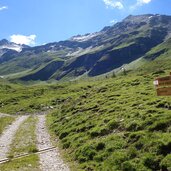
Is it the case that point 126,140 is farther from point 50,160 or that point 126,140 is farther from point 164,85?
point 164,85

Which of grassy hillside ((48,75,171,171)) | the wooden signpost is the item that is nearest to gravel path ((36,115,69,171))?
grassy hillside ((48,75,171,171))

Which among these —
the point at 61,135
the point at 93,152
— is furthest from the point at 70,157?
the point at 61,135

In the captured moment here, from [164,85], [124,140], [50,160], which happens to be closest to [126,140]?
[124,140]

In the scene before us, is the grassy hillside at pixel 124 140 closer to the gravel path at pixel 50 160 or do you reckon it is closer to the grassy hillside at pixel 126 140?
the grassy hillside at pixel 126 140

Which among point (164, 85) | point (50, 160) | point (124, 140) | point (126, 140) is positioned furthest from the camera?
point (50, 160)

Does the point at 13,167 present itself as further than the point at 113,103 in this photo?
No

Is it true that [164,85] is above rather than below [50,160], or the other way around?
above

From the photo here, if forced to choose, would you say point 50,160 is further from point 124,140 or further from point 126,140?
point 126,140

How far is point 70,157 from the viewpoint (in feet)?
101

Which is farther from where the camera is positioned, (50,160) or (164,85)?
(50,160)

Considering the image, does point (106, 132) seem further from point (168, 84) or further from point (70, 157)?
point (168, 84)

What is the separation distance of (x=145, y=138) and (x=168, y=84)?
31.6 feet

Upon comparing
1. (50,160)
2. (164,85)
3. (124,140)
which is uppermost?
(164,85)

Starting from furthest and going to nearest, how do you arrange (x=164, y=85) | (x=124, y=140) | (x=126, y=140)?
1. (x=124, y=140)
2. (x=126, y=140)
3. (x=164, y=85)
